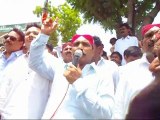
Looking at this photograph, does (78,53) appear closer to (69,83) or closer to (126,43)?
(69,83)

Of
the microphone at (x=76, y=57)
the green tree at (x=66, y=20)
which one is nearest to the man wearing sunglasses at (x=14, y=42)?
the microphone at (x=76, y=57)

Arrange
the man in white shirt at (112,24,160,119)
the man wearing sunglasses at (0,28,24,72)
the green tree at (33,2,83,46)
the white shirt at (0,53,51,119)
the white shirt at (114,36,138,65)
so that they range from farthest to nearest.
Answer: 1. the green tree at (33,2,83,46)
2. the white shirt at (114,36,138,65)
3. the man wearing sunglasses at (0,28,24,72)
4. the white shirt at (0,53,51,119)
5. the man in white shirt at (112,24,160,119)

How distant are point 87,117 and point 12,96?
2.74 feet

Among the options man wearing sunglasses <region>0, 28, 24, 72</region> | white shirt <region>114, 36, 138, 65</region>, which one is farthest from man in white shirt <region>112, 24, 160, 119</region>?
white shirt <region>114, 36, 138, 65</region>

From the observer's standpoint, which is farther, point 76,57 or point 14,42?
point 14,42

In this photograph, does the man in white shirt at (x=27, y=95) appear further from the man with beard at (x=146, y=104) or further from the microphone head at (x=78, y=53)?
the man with beard at (x=146, y=104)

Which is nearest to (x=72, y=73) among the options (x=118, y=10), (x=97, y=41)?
(x=97, y=41)

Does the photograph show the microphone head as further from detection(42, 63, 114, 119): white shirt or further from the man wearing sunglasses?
the man wearing sunglasses

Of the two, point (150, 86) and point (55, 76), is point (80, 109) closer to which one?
point (55, 76)

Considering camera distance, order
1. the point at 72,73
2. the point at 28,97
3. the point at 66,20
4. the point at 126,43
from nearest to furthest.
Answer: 1. the point at 72,73
2. the point at 28,97
3. the point at 126,43
4. the point at 66,20

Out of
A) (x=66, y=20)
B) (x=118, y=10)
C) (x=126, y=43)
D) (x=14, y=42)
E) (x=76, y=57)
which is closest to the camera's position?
(x=76, y=57)

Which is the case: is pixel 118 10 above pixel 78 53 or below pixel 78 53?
above

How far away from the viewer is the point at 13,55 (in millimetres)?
4184

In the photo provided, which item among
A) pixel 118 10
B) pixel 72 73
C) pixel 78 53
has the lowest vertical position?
pixel 72 73
